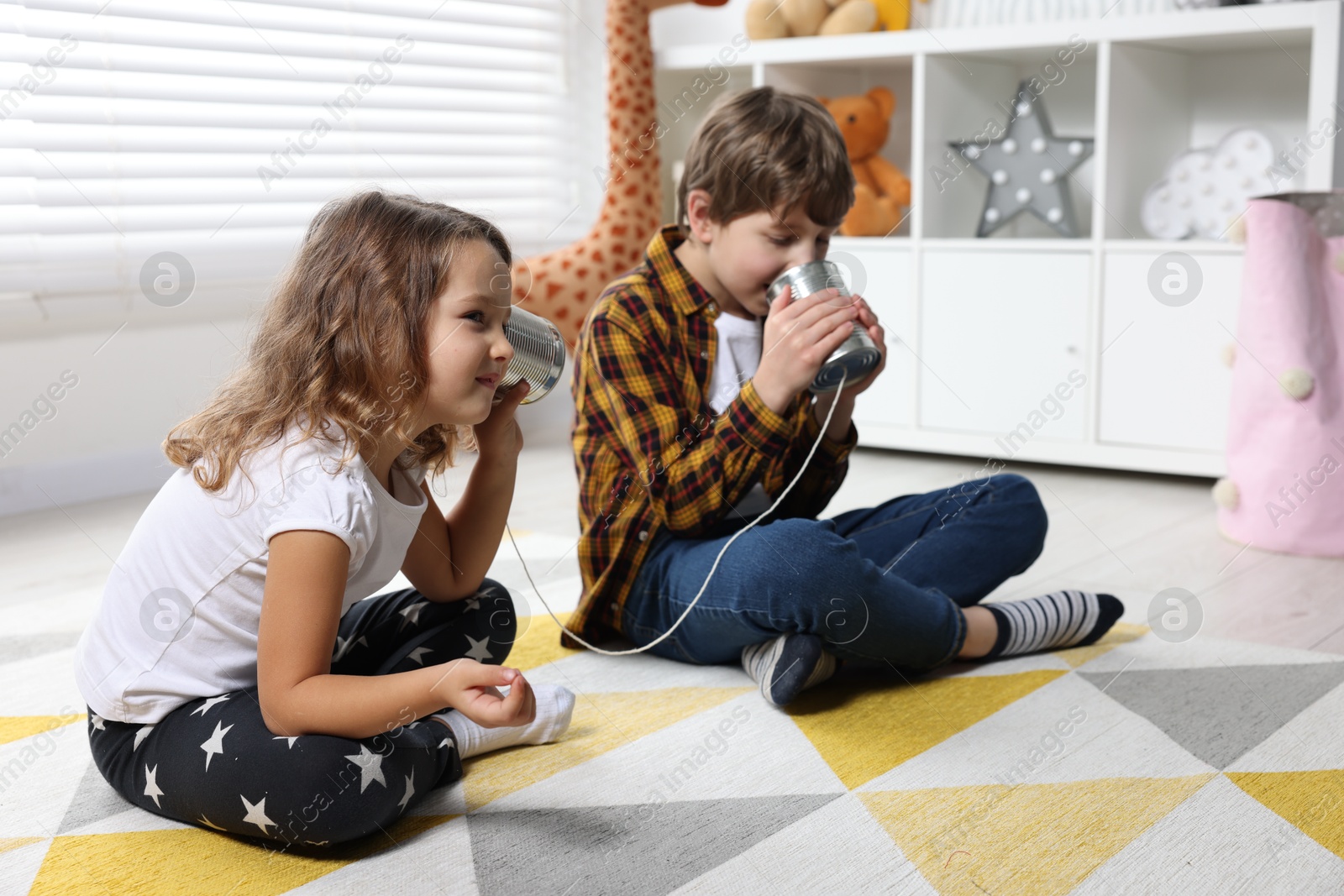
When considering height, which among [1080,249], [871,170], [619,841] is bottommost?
[619,841]

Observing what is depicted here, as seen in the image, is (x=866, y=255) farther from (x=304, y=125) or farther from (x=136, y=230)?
(x=136, y=230)

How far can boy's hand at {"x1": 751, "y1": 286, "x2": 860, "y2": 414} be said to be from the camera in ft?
3.40

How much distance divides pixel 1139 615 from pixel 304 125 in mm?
1711

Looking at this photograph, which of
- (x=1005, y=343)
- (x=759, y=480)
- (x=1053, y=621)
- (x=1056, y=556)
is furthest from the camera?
(x=1005, y=343)

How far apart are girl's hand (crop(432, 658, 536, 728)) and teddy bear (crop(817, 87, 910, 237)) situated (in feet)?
5.55

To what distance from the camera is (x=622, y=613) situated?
1.21 meters

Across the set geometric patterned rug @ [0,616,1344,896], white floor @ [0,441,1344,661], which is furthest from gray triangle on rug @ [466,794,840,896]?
white floor @ [0,441,1344,661]

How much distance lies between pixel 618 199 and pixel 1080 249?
813 mm

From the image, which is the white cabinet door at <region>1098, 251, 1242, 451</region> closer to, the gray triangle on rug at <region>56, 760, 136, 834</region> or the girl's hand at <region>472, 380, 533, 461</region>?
the girl's hand at <region>472, 380, 533, 461</region>

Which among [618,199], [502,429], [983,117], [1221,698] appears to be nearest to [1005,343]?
[983,117]

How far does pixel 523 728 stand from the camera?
1011 mm

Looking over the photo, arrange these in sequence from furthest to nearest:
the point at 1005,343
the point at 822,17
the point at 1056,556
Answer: the point at 822,17, the point at 1005,343, the point at 1056,556

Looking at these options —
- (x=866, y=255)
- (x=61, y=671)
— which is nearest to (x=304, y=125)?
(x=866, y=255)

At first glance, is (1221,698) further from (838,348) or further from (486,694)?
(486,694)
